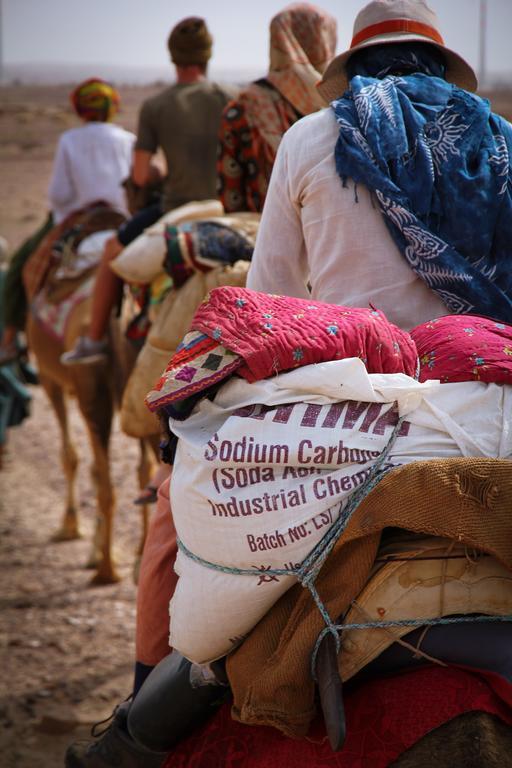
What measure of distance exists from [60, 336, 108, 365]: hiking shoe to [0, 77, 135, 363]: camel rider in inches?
55.3

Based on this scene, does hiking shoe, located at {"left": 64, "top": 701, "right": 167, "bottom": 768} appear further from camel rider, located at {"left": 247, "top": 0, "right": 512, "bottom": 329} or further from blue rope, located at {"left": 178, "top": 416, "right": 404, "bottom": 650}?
camel rider, located at {"left": 247, "top": 0, "right": 512, "bottom": 329}

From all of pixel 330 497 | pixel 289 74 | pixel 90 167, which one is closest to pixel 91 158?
pixel 90 167

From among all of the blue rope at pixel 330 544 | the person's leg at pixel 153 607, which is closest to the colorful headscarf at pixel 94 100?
the person's leg at pixel 153 607

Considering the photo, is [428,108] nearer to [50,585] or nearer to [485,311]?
[485,311]

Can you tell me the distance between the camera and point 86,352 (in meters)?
6.14

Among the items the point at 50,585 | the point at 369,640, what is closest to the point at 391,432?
the point at 369,640

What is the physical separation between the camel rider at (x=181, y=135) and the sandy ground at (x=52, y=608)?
1801 millimetres

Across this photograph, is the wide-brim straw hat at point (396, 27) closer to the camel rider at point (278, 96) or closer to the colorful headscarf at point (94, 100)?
→ the camel rider at point (278, 96)

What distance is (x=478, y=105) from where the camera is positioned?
2.31 meters

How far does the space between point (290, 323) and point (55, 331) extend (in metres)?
5.08

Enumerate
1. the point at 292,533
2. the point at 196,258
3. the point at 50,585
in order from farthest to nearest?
the point at 50,585 < the point at 196,258 < the point at 292,533

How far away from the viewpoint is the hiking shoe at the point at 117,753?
227 cm

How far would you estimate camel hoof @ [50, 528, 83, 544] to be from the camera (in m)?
7.11

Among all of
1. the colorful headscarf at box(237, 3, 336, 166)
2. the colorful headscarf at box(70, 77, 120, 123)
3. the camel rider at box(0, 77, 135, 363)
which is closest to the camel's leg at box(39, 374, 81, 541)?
the camel rider at box(0, 77, 135, 363)
